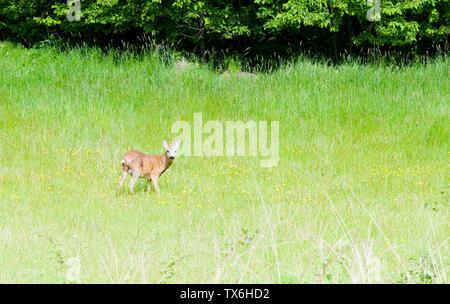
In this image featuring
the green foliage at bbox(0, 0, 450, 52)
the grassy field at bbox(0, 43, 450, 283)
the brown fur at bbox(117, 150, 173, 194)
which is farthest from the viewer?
the green foliage at bbox(0, 0, 450, 52)

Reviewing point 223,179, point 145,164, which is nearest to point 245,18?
point 223,179

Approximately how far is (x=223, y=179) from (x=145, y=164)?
4.87 ft

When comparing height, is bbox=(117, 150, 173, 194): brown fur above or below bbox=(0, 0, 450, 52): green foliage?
below

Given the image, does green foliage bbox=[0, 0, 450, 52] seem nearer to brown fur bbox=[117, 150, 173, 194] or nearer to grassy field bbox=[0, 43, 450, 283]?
grassy field bbox=[0, 43, 450, 283]

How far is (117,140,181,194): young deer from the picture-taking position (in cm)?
793

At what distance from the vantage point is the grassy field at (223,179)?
497 centimetres

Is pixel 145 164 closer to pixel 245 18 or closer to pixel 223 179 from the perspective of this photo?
pixel 223 179

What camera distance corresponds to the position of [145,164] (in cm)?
809

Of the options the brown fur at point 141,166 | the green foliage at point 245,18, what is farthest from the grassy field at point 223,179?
the green foliage at point 245,18

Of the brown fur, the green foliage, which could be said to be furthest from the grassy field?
the green foliage

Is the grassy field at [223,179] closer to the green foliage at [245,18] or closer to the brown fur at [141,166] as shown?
the brown fur at [141,166]

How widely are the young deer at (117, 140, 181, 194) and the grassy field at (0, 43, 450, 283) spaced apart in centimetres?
30

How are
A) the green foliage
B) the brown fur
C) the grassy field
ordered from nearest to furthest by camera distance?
the grassy field
the brown fur
the green foliage
